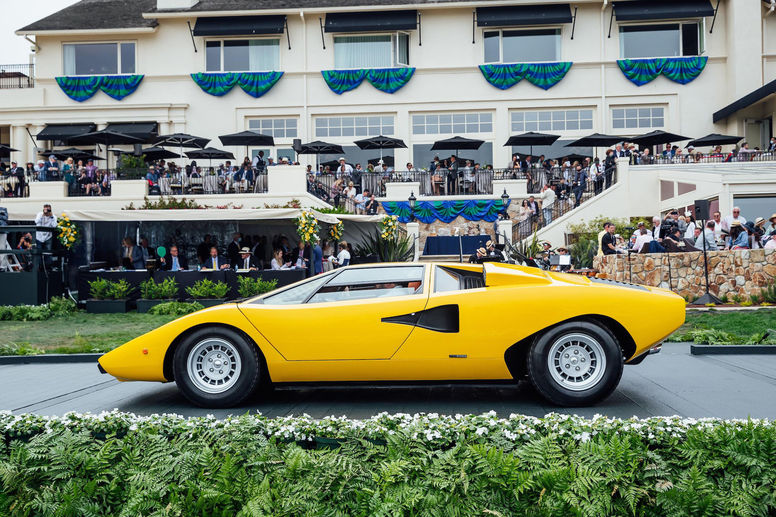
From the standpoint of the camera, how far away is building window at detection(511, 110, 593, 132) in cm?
3231

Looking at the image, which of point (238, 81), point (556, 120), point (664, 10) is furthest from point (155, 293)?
point (664, 10)

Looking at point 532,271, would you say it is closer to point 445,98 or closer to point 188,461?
point 188,461

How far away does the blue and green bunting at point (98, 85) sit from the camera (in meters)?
33.0

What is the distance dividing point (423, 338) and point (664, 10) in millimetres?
31125

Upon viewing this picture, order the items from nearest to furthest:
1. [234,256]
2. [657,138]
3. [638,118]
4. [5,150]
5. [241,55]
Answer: [234,256] < [657,138] < [5,150] < [638,118] < [241,55]

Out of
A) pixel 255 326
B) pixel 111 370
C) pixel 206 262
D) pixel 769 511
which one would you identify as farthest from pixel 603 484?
pixel 206 262

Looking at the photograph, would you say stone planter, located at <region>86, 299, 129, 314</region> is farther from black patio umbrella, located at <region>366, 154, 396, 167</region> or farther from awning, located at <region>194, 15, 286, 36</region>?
awning, located at <region>194, 15, 286, 36</region>

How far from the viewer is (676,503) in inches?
155

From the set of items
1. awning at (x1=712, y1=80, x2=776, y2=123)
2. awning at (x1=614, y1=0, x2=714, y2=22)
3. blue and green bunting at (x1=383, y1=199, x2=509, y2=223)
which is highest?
awning at (x1=614, y1=0, x2=714, y2=22)

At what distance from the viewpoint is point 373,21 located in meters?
32.6

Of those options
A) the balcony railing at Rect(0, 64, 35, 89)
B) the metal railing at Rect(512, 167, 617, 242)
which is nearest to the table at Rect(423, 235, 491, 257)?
the metal railing at Rect(512, 167, 617, 242)

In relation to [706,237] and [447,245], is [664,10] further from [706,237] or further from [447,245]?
[706,237]

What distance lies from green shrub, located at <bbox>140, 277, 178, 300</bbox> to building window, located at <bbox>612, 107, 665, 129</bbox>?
2326 centimetres

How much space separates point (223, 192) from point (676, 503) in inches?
929
